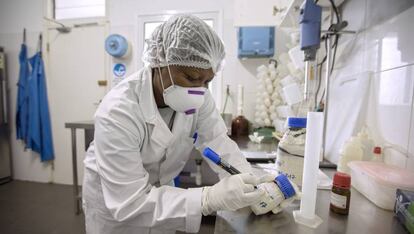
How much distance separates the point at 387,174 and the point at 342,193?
0.18 metres

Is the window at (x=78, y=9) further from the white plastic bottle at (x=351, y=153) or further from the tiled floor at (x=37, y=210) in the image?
the white plastic bottle at (x=351, y=153)

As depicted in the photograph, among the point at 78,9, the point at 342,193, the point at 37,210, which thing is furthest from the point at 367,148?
the point at 78,9

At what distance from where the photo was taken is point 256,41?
76.6 inches

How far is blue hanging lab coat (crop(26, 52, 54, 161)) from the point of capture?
2572 mm

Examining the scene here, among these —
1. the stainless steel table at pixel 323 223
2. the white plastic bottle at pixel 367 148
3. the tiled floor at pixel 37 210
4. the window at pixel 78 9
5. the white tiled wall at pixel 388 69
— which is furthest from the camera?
the window at pixel 78 9

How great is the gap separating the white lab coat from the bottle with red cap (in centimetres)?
30

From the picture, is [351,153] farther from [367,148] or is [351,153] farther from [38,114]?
[38,114]

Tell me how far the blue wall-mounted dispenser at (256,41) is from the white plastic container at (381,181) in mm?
1433

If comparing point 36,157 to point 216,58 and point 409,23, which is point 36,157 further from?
point 409,23

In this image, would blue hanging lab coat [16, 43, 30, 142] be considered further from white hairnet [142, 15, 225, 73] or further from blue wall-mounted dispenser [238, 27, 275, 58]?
white hairnet [142, 15, 225, 73]

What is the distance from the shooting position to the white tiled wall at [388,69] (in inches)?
27.0

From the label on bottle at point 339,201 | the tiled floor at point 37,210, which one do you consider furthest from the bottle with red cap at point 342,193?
the tiled floor at point 37,210

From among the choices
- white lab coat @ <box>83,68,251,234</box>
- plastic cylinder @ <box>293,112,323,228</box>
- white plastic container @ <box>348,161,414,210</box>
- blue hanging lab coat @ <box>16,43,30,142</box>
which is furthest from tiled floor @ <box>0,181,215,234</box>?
white plastic container @ <box>348,161,414,210</box>

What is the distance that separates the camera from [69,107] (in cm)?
263
